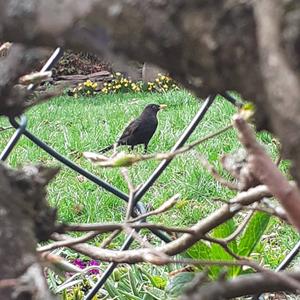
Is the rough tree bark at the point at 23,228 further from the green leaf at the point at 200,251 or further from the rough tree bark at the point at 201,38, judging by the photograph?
the green leaf at the point at 200,251

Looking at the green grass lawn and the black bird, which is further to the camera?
the black bird

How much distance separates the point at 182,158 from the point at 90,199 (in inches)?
23.2

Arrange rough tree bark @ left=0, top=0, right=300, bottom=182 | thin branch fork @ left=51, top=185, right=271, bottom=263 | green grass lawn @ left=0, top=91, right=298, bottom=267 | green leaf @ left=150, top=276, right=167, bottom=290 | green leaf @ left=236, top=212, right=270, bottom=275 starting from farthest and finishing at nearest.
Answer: green grass lawn @ left=0, top=91, right=298, bottom=267
green leaf @ left=150, top=276, right=167, bottom=290
green leaf @ left=236, top=212, right=270, bottom=275
thin branch fork @ left=51, top=185, right=271, bottom=263
rough tree bark @ left=0, top=0, right=300, bottom=182

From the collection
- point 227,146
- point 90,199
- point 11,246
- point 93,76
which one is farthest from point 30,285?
point 93,76

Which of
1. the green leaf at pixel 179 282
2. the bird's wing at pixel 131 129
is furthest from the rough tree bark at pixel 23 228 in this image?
the bird's wing at pixel 131 129

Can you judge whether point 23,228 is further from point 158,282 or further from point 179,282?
point 158,282

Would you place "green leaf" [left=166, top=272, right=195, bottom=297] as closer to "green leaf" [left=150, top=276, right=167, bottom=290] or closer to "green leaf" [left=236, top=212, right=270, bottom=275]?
"green leaf" [left=236, top=212, right=270, bottom=275]

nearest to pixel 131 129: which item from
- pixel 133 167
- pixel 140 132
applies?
pixel 140 132

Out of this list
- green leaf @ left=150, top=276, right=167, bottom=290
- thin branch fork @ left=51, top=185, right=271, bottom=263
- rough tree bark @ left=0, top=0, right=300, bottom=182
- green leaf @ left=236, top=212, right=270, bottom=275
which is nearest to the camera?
rough tree bark @ left=0, top=0, right=300, bottom=182

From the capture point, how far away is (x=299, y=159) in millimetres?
207

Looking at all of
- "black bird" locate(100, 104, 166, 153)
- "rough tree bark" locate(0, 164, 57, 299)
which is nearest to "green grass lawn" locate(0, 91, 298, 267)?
"black bird" locate(100, 104, 166, 153)

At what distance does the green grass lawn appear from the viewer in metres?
2.37

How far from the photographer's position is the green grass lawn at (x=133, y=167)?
7.77ft

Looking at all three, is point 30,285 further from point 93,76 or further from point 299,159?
point 93,76
